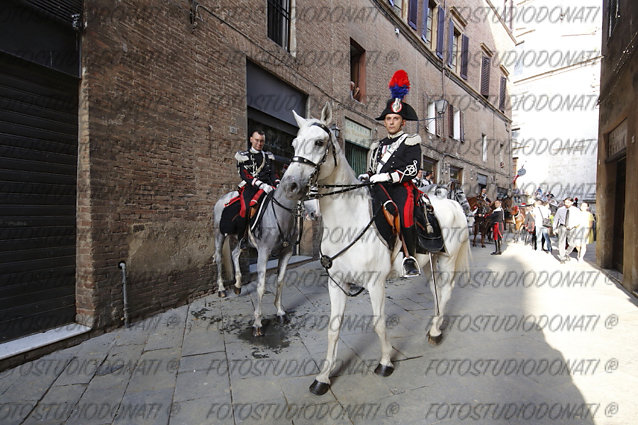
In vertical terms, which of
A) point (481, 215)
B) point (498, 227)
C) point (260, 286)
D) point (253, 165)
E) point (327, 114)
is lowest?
point (260, 286)

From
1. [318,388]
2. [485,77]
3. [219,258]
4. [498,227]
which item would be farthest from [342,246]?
[485,77]

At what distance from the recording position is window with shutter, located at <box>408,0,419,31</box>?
1330 cm

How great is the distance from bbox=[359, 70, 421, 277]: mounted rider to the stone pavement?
3.77 ft

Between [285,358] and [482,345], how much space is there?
2.39 metres

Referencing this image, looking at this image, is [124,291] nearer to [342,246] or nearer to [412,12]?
[342,246]

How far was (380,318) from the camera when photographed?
9.87 ft

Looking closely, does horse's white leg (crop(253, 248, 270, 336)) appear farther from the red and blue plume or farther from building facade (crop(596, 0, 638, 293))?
building facade (crop(596, 0, 638, 293))

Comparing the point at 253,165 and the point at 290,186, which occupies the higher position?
the point at 253,165

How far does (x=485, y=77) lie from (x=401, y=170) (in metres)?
22.6

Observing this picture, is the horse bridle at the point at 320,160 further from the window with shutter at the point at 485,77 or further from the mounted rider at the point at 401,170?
the window with shutter at the point at 485,77

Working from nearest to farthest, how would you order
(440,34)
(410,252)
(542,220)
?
(410,252) → (542,220) → (440,34)

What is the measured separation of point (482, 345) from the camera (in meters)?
→ 3.70

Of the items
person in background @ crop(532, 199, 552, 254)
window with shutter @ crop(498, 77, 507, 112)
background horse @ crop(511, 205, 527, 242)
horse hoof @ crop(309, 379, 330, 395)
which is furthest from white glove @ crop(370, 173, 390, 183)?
window with shutter @ crop(498, 77, 507, 112)

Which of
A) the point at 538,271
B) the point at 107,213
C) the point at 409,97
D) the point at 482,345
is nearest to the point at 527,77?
the point at 409,97
